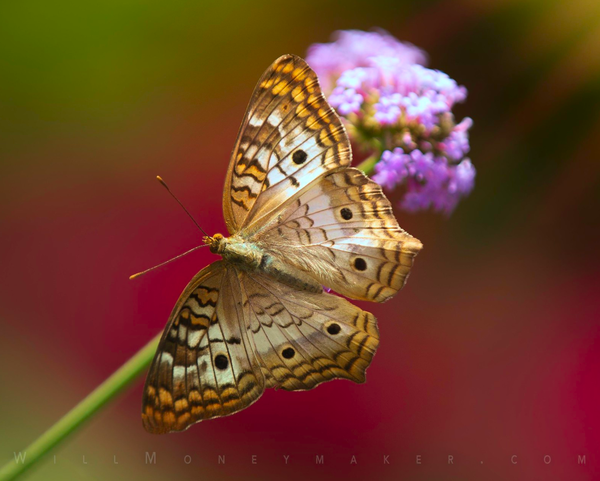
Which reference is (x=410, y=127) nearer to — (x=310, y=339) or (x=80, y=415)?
(x=310, y=339)

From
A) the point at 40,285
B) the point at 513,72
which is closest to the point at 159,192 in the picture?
the point at 40,285

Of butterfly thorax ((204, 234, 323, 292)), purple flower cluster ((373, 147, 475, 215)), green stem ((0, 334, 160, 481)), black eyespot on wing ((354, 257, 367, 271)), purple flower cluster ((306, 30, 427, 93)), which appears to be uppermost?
purple flower cluster ((306, 30, 427, 93))

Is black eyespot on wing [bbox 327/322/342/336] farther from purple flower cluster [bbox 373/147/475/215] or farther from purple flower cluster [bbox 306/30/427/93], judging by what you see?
purple flower cluster [bbox 306/30/427/93]

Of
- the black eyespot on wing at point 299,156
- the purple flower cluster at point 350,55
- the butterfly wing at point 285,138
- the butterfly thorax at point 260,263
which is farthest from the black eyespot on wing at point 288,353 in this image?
the purple flower cluster at point 350,55

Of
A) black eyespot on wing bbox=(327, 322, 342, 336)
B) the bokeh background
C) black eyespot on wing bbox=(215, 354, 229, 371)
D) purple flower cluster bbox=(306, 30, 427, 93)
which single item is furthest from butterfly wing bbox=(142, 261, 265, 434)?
the bokeh background

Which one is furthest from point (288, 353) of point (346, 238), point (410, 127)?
point (410, 127)

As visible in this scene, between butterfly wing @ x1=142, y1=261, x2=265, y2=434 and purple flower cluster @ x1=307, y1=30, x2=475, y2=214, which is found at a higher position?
purple flower cluster @ x1=307, y1=30, x2=475, y2=214
